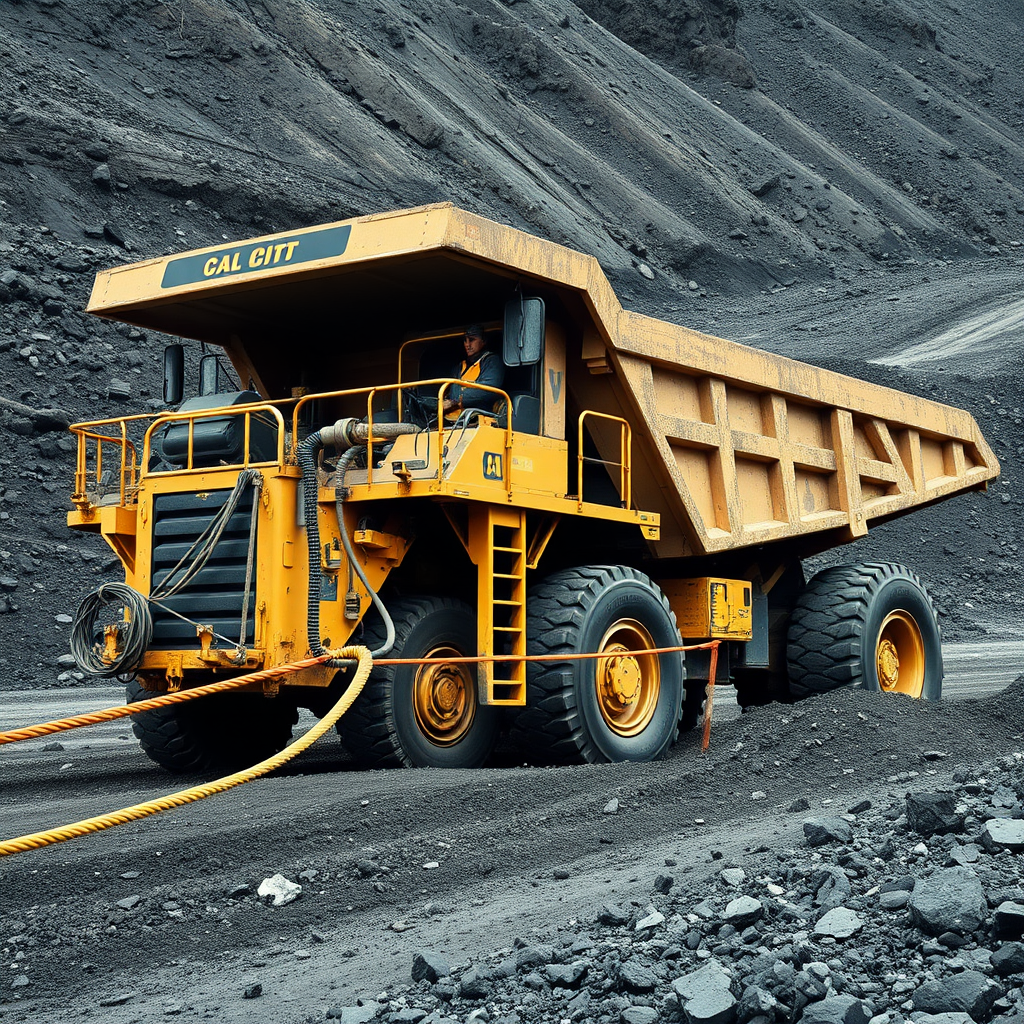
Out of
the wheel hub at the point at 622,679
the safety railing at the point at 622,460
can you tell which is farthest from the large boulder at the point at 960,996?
the safety railing at the point at 622,460

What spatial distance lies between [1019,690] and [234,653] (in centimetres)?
507

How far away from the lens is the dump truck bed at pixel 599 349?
295 inches

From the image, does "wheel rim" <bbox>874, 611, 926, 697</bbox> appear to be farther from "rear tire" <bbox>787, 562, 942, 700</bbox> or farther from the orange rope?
the orange rope

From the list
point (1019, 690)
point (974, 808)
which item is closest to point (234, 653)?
point (974, 808)

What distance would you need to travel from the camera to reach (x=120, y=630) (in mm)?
7234

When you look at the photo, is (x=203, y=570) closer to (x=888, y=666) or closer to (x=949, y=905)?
(x=949, y=905)

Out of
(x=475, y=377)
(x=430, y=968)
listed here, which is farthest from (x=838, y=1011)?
(x=475, y=377)

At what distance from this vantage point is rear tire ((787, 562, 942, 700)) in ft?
32.7

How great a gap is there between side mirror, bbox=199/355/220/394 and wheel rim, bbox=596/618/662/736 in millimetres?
3213

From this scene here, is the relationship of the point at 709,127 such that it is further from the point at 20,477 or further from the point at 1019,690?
the point at 1019,690

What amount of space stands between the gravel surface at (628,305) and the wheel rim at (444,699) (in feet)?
1.57

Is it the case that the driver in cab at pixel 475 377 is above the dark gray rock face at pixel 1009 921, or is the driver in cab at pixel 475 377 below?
above

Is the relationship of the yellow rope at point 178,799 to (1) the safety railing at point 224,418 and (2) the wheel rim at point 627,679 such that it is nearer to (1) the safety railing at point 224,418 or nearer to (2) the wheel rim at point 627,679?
(1) the safety railing at point 224,418

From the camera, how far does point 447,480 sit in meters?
6.88
